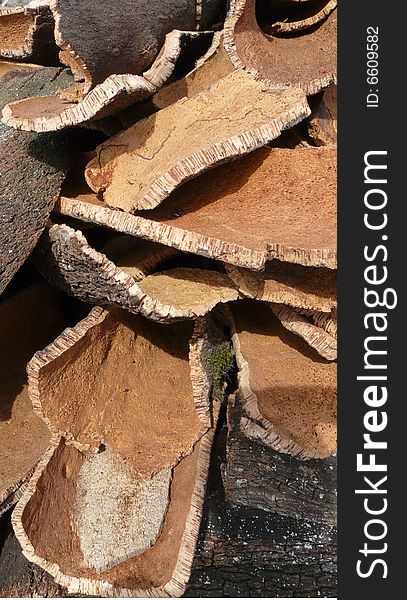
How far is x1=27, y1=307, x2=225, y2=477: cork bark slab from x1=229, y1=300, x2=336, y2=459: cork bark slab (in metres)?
0.08

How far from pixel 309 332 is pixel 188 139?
15.2 inches

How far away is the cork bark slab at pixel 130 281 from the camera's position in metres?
0.85

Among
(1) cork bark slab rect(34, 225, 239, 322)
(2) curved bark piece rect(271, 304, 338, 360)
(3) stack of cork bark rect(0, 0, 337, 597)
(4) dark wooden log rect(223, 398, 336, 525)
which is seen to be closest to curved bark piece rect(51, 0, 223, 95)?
(3) stack of cork bark rect(0, 0, 337, 597)

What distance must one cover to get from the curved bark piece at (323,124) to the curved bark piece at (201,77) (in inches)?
7.7

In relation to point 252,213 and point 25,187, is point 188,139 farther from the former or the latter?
point 25,187

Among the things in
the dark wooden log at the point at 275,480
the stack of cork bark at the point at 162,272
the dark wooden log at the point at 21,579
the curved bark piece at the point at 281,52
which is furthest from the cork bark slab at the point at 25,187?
the dark wooden log at the point at 21,579

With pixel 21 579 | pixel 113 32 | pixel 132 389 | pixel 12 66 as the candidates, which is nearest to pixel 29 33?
pixel 12 66

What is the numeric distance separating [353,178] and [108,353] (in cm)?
53

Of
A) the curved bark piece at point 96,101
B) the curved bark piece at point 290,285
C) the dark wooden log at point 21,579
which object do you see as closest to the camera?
the curved bark piece at point 96,101

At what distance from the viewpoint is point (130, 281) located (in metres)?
0.85

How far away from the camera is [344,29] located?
90 centimetres

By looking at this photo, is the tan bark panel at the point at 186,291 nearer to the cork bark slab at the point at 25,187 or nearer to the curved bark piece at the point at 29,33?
the cork bark slab at the point at 25,187

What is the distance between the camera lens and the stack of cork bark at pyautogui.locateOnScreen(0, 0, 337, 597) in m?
0.87

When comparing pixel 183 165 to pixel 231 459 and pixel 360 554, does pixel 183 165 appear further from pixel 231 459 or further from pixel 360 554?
pixel 360 554
